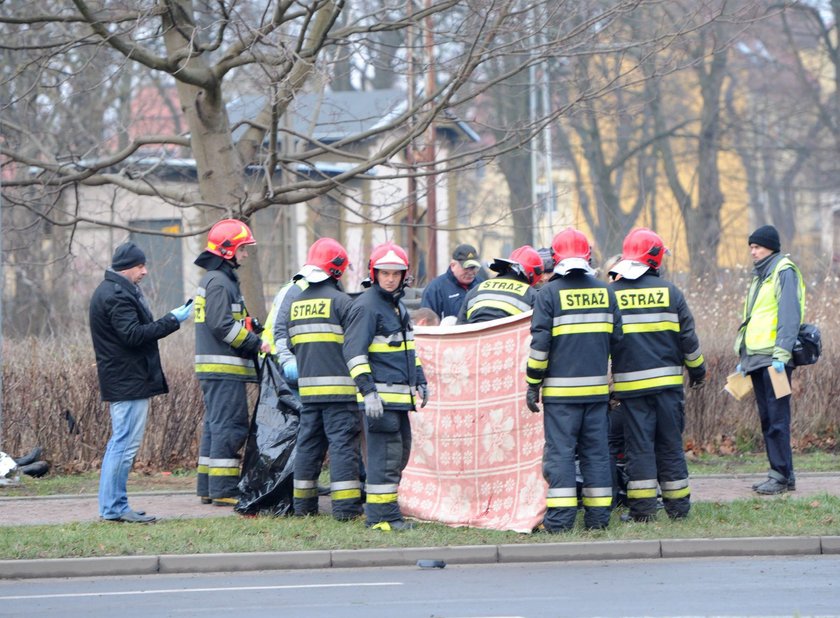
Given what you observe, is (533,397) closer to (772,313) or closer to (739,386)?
(739,386)

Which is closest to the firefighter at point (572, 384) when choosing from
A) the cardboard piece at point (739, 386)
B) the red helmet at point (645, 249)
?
the red helmet at point (645, 249)

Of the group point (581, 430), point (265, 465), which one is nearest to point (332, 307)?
point (265, 465)

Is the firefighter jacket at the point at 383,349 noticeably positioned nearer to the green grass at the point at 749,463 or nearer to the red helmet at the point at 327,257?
the red helmet at the point at 327,257

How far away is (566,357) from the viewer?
29.1 feet

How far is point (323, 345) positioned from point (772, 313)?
3.75 metres

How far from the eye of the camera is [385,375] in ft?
30.1

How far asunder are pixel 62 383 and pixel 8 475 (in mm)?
1155

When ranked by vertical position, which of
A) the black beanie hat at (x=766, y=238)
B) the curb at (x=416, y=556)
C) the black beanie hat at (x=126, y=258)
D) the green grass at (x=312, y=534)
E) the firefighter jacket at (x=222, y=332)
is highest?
the black beanie hat at (x=766, y=238)

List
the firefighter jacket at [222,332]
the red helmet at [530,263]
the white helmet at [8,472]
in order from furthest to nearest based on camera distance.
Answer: the white helmet at [8,472], the red helmet at [530,263], the firefighter jacket at [222,332]

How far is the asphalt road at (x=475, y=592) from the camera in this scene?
22.7 feet

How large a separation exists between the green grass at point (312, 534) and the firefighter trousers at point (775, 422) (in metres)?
1.04

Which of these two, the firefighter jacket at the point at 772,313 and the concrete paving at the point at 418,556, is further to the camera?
the firefighter jacket at the point at 772,313

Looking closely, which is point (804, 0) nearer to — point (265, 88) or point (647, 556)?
point (265, 88)

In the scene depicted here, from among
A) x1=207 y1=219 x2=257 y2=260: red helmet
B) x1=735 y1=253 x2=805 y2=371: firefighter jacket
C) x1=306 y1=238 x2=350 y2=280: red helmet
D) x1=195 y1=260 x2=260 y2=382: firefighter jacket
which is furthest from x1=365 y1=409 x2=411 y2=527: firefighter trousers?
x1=735 y1=253 x2=805 y2=371: firefighter jacket
